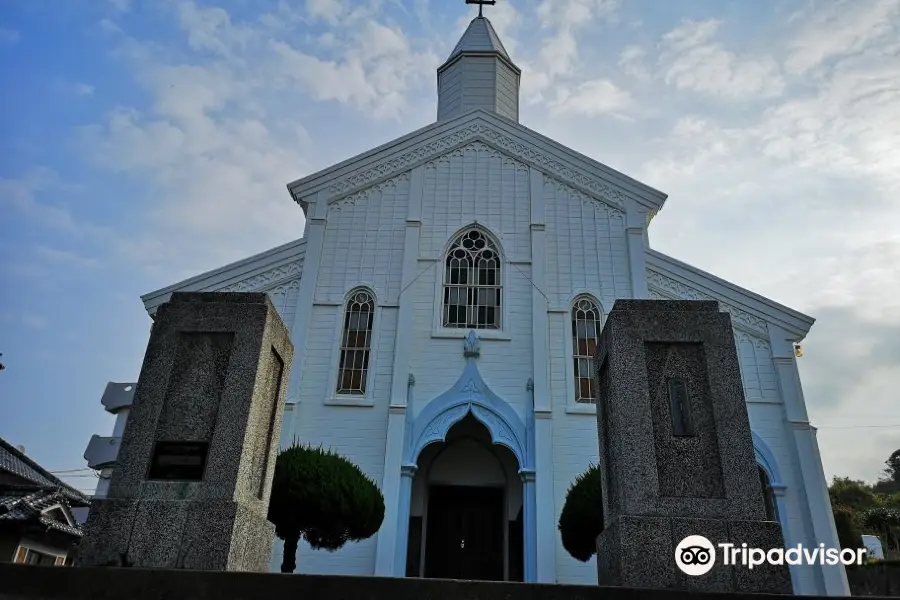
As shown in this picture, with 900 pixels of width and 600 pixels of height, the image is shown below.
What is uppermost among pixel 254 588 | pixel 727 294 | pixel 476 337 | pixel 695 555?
pixel 727 294

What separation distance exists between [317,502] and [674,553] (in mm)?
5382

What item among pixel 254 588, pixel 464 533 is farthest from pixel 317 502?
pixel 464 533

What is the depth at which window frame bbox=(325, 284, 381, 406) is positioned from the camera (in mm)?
14359

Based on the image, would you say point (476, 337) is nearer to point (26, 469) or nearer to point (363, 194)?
point (363, 194)

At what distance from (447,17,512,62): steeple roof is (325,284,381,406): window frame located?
419 inches

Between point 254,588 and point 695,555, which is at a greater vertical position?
point 695,555

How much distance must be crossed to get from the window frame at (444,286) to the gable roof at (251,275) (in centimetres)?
345

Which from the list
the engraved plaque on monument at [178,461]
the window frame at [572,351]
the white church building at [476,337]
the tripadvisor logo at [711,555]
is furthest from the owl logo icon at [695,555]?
the window frame at [572,351]

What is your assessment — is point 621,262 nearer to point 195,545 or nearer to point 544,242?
point 544,242

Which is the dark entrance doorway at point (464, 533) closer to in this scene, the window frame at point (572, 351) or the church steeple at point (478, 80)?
the window frame at point (572, 351)

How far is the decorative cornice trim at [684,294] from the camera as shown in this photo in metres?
15.0

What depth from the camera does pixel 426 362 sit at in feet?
48.6

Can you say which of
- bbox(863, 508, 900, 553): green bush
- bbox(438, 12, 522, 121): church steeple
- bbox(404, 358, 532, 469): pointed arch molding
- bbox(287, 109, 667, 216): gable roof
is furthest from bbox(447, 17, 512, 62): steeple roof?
bbox(863, 508, 900, 553): green bush

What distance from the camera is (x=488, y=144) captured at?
1766 cm
